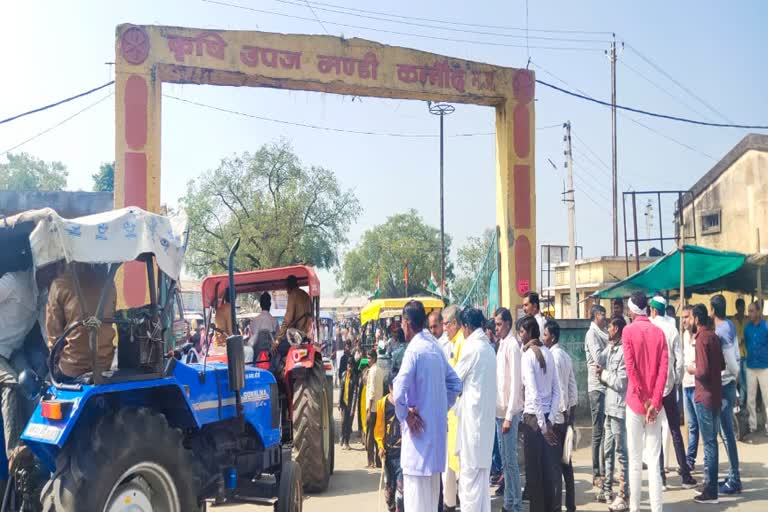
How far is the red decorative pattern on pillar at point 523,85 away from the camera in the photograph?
566 inches

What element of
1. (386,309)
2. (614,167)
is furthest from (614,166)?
(386,309)

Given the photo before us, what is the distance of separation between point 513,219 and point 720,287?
4313 mm

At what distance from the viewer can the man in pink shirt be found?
651cm

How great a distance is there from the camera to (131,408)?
453 cm

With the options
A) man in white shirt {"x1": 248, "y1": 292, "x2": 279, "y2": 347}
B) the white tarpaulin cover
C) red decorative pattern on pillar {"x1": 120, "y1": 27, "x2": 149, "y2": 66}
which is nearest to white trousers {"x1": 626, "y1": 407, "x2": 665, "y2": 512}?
man in white shirt {"x1": 248, "y1": 292, "x2": 279, "y2": 347}

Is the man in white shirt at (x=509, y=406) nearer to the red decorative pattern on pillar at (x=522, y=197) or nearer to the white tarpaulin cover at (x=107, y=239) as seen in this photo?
the white tarpaulin cover at (x=107, y=239)

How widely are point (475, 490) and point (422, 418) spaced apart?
41.7 inches

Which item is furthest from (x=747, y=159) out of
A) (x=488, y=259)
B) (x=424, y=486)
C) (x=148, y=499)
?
(x=148, y=499)

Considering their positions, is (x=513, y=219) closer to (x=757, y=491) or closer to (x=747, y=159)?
(x=757, y=491)

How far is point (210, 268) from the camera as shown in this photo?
119ft

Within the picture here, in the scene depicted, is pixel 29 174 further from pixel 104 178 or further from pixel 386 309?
pixel 386 309

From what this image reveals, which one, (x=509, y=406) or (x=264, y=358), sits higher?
(x=264, y=358)

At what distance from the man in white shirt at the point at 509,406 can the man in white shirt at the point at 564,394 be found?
0.39 meters

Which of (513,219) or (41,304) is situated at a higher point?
(513,219)
